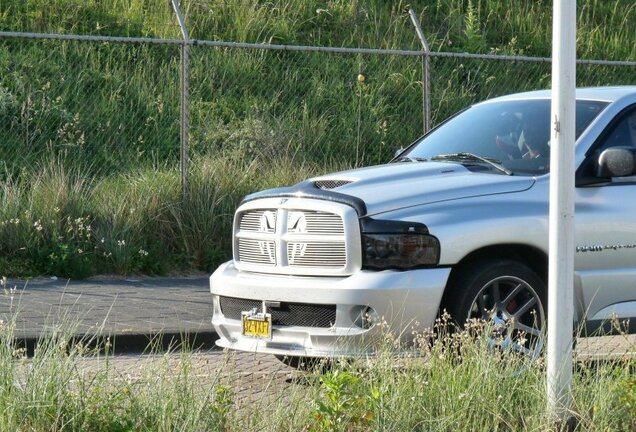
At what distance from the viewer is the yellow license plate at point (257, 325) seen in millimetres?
7512

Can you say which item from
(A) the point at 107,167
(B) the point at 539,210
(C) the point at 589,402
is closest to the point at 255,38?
(A) the point at 107,167

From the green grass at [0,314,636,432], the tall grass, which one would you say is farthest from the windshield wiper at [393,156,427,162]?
the tall grass

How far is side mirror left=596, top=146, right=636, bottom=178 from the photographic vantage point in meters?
7.78

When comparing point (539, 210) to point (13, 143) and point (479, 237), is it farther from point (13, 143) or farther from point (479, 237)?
point (13, 143)

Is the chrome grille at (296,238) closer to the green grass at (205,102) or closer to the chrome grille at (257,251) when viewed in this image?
the chrome grille at (257,251)

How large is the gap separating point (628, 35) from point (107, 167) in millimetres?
11216

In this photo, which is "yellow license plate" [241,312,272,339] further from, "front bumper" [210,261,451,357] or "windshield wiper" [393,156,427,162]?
"windshield wiper" [393,156,427,162]

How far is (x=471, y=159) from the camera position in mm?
8336

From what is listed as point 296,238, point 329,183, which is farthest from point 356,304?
point 329,183

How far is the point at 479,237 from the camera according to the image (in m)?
7.39

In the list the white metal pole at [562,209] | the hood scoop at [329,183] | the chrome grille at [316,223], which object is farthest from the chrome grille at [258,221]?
the white metal pole at [562,209]

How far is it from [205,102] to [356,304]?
11058 mm

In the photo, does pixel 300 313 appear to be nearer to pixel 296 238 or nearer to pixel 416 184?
pixel 296 238

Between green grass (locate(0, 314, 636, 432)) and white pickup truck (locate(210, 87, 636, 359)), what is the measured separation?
3.54ft
